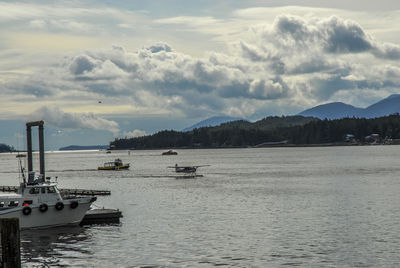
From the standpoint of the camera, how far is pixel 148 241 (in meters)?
46.5

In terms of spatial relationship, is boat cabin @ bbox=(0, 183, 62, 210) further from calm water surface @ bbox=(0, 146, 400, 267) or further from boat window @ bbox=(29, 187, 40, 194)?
calm water surface @ bbox=(0, 146, 400, 267)

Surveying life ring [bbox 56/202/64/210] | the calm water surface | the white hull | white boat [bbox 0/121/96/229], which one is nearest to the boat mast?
the calm water surface

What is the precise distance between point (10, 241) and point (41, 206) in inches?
935

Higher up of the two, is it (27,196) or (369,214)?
(27,196)

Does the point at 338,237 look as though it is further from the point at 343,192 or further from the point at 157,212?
the point at 343,192

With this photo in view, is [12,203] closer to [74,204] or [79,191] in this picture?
[74,204]

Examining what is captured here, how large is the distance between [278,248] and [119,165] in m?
160

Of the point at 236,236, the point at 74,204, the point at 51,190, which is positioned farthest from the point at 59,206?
the point at 236,236

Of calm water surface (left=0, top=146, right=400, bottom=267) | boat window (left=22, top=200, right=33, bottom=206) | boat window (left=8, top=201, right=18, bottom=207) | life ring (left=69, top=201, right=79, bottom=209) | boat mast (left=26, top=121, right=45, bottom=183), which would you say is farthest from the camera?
boat mast (left=26, top=121, right=45, bottom=183)

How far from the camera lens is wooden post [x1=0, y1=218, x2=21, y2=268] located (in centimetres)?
2784

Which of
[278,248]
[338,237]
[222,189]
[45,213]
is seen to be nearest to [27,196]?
[45,213]

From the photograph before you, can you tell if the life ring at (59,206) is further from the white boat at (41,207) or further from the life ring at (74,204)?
the life ring at (74,204)

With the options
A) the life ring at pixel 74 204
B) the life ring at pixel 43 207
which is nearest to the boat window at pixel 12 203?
the life ring at pixel 43 207

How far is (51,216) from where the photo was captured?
5216 centimetres
